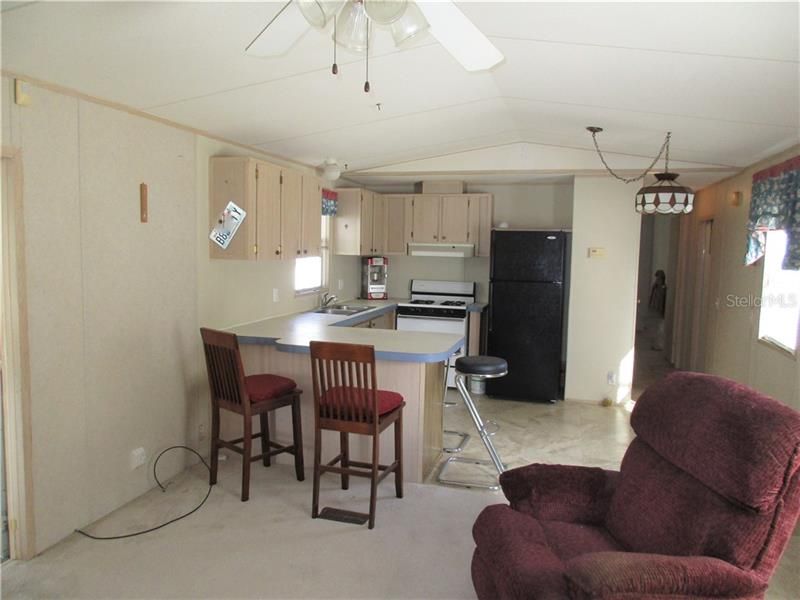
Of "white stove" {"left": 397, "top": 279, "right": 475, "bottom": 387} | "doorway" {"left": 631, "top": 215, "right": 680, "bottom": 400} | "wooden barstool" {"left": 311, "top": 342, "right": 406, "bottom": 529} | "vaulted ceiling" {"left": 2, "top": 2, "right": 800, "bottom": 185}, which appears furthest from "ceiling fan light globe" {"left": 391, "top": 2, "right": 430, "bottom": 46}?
"doorway" {"left": 631, "top": 215, "right": 680, "bottom": 400}

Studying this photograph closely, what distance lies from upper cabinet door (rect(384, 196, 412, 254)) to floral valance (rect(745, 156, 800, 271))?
10.7 feet

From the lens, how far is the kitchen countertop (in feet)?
11.1

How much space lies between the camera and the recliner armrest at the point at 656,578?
1.61 meters

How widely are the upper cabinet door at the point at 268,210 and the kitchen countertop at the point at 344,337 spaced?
1.78 ft

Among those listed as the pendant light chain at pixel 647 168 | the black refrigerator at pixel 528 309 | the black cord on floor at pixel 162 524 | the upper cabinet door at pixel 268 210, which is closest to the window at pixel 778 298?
the pendant light chain at pixel 647 168

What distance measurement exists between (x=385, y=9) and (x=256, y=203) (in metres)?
2.45

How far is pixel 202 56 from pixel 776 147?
3.78 m

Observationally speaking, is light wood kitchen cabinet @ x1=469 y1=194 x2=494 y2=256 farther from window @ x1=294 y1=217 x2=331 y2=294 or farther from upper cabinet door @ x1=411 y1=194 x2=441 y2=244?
window @ x1=294 y1=217 x2=331 y2=294

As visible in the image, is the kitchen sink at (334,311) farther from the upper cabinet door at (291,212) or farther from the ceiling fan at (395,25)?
the ceiling fan at (395,25)

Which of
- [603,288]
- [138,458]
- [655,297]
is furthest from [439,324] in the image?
[655,297]

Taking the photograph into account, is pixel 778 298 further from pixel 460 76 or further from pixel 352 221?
pixel 352 221

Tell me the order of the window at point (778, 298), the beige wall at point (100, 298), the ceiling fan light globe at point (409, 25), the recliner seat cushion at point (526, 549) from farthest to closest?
1. the window at point (778, 298)
2. the beige wall at point (100, 298)
3. the recliner seat cushion at point (526, 549)
4. the ceiling fan light globe at point (409, 25)

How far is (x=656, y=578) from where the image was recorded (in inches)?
64.4
